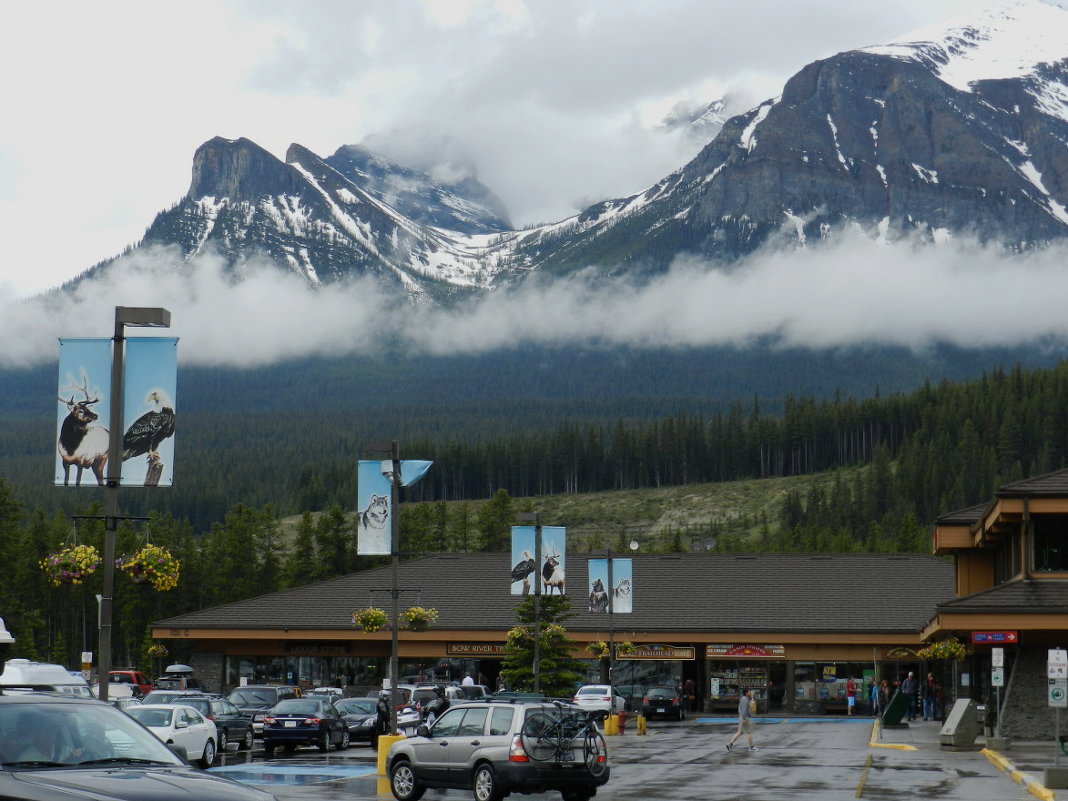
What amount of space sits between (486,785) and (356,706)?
20548mm

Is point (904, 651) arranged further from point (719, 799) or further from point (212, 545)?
point (212, 545)

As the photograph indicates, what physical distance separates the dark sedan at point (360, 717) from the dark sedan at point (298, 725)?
2.63m

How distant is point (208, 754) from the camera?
32812 millimetres

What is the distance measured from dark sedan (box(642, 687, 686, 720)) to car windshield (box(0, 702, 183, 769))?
4915 cm

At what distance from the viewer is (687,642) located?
220ft

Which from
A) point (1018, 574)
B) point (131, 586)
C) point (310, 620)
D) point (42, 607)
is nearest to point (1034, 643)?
A: point (1018, 574)

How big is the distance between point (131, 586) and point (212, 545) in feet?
29.7

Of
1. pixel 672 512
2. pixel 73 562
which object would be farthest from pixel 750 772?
pixel 672 512

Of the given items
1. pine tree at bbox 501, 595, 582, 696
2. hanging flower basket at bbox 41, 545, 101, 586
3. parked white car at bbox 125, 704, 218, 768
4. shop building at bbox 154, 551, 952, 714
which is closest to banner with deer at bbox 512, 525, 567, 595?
pine tree at bbox 501, 595, 582, 696

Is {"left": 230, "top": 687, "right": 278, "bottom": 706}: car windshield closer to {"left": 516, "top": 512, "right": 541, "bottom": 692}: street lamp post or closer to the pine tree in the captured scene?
{"left": 516, "top": 512, "right": 541, "bottom": 692}: street lamp post

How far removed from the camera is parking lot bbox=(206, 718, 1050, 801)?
25.2 metres

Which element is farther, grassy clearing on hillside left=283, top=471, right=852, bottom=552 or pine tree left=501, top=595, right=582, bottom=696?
grassy clearing on hillside left=283, top=471, right=852, bottom=552

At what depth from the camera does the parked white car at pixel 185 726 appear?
3145 cm

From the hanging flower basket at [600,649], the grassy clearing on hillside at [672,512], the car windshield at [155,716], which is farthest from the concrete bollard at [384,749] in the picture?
the grassy clearing on hillside at [672,512]
